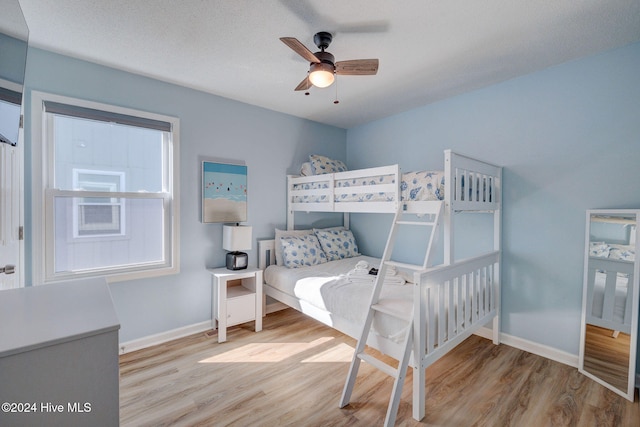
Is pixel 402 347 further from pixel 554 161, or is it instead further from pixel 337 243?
pixel 554 161

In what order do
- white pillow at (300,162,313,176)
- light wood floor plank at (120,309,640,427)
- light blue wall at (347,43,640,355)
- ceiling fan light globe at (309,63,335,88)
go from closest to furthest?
light wood floor plank at (120,309,640,427)
ceiling fan light globe at (309,63,335,88)
light blue wall at (347,43,640,355)
white pillow at (300,162,313,176)

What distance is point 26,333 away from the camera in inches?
35.9

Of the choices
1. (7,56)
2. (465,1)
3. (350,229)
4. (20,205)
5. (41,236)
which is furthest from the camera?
(350,229)

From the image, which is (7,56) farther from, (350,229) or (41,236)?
(350,229)

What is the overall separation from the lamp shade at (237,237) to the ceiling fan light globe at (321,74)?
5.36 feet

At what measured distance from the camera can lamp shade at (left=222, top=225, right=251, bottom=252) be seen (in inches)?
114

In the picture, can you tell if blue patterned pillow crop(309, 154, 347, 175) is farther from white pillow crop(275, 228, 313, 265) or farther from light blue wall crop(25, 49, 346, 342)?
white pillow crop(275, 228, 313, 265)

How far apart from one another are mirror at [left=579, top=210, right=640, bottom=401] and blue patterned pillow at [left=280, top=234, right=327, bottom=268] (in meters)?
2.40

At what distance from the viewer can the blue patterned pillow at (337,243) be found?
355cm

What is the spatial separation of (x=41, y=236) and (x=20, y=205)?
270 millimetres

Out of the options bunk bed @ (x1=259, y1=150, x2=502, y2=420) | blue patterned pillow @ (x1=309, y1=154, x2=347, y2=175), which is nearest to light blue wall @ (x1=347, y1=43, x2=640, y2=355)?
bunk bed @ (x1=259, y1=150, x2=502, y2=420)

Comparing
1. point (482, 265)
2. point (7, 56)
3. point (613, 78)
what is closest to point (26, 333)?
point (7, 56)

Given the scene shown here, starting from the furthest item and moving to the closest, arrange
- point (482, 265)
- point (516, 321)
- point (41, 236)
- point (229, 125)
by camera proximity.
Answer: point (229, 125), point (516, 321), point (482, 265), point (41, 236)

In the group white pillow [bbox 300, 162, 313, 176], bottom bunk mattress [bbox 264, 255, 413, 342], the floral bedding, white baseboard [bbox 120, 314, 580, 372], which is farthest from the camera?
white pillow [bbox 300, 162, 313, 176]
